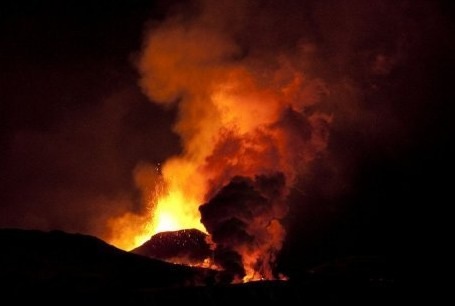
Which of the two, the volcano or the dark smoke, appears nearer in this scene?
the dark smoke

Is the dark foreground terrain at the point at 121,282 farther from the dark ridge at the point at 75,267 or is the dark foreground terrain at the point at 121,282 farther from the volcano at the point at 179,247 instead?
the volcano at the point at 179,247

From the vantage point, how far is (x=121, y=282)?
1379 inches

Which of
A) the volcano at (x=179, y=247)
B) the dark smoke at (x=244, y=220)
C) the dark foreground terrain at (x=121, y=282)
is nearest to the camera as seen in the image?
the dark foreground terrain at (x=121, y=282)

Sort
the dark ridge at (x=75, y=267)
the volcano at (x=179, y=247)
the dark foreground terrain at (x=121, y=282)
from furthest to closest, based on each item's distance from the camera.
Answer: the volcano at (x=179, y=247), the dark ridge at (x=75, y=267), the dark foreground terrain at (x=121, y=282)

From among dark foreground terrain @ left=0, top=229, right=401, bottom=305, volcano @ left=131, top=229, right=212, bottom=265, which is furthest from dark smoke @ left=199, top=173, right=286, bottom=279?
dark foreground terrain @ left=0, top=229, right=401, bottom=305

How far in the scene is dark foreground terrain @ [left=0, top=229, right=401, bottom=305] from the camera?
29406 millimetres

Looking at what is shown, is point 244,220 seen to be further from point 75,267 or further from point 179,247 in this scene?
point 75,267

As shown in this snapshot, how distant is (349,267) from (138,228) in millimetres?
33484

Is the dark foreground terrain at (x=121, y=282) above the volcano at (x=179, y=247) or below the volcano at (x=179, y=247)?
below

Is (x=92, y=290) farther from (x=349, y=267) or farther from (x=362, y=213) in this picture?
(x=362, y=213)

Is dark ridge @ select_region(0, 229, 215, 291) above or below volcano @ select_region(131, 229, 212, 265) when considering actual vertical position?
below

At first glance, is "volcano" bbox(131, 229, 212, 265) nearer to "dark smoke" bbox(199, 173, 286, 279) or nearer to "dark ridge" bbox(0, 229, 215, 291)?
"dark smoke" bbox(199, 173, 286, 279)

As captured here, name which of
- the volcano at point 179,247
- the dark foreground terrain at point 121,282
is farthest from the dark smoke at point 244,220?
the dark foreground terrain at point 121,282

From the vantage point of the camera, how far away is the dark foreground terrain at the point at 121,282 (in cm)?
2941
